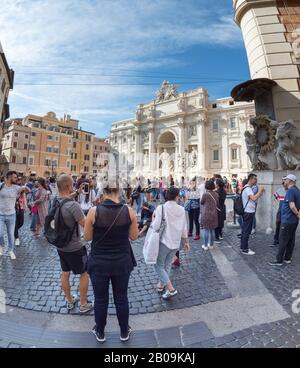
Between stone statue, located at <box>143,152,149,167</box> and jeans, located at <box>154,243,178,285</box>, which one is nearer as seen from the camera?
jeans, located at <box>154,243,178,285</box>

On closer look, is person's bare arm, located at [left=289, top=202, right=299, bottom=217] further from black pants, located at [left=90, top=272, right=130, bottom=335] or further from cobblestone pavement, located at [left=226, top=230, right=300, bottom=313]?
black pants, located at [left=90, top=272, right=130, bottom=335]

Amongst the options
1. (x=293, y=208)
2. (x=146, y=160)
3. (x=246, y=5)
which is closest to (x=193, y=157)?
(x=146, y=160)

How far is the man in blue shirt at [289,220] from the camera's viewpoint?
4.69 m

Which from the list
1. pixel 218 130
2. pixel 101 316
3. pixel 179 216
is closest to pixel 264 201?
pixel 179 216

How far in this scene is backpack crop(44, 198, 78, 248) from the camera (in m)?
2.83

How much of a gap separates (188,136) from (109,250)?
162ft

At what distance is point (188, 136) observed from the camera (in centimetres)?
4969

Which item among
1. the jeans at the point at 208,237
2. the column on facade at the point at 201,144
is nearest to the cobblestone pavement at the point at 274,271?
the jeans at the point at 208,237

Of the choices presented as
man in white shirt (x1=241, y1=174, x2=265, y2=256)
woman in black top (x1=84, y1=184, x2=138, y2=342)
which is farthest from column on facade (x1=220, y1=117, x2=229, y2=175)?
woman in black top (x1=84, y1=184, x2=138, y2=342)

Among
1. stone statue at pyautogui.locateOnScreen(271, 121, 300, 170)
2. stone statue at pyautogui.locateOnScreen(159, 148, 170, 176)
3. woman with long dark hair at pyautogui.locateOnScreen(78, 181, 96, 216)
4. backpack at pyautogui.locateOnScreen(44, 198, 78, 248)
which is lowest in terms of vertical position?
backpack at pyautogui.locateOnScreen(44, 198, 78, 248)

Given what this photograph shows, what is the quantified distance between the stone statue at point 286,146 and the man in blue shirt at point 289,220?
3555mm

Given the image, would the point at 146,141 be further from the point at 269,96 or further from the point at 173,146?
the point at 269,96

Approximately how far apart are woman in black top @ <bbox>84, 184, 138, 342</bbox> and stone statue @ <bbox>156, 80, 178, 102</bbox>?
177 ft

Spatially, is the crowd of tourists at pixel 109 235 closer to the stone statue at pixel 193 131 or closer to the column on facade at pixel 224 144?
the column on facade at pixel 224 144
